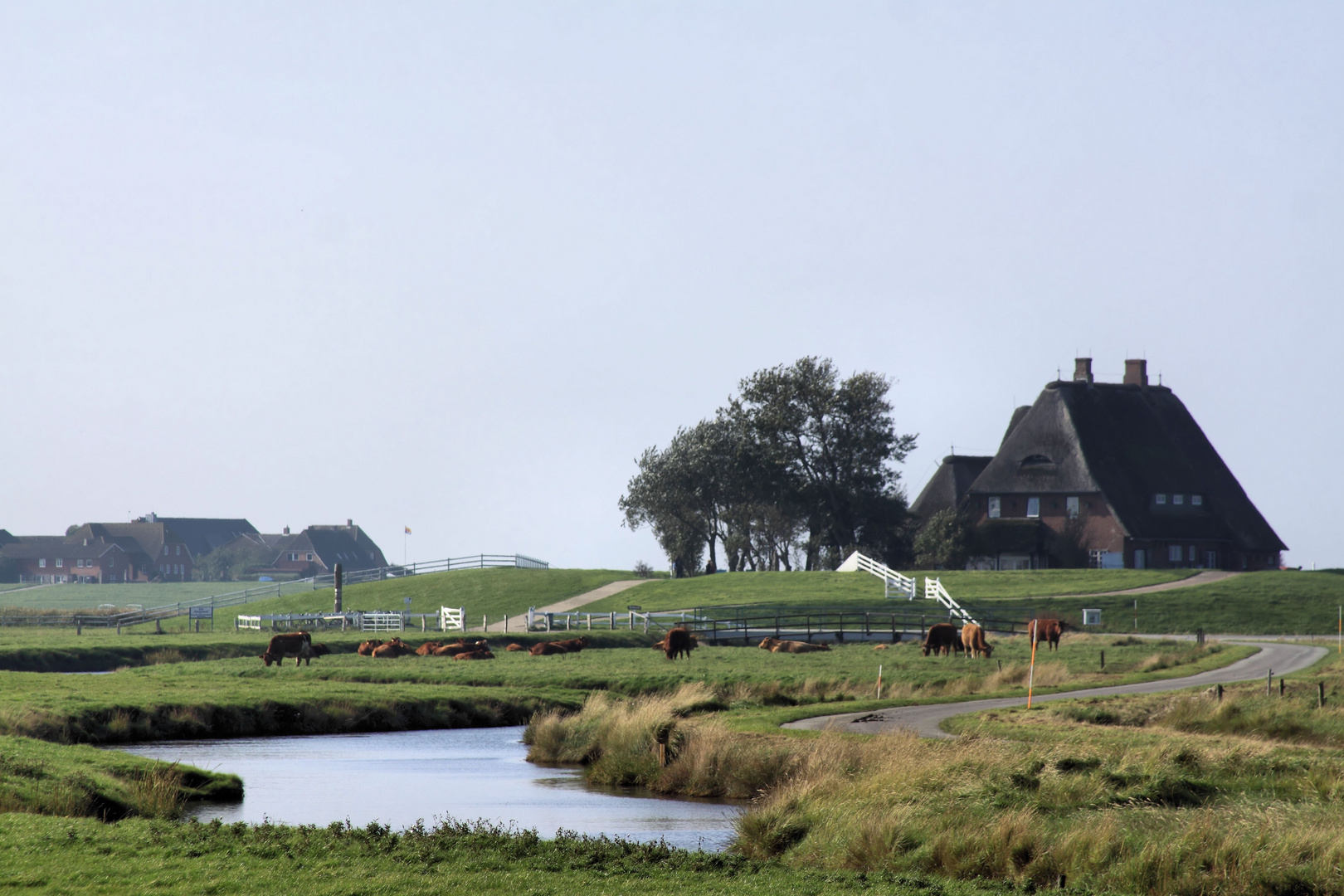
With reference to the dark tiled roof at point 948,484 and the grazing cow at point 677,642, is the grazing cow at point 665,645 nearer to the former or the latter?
the grazing cow at point 677,642

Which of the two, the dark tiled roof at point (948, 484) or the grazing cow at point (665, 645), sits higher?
the dark tiled roof at point (948, 484)

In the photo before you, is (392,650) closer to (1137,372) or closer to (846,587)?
(846,587)

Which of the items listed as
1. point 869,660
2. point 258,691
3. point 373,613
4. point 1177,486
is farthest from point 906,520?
point 258,691

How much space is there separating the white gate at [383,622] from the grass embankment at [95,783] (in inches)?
1570

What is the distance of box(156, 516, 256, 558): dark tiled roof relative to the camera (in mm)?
177000

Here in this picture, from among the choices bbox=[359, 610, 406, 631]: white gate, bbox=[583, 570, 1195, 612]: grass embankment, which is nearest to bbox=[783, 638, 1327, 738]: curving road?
bbox=[583, 570, 1195, 612]: grass embankment

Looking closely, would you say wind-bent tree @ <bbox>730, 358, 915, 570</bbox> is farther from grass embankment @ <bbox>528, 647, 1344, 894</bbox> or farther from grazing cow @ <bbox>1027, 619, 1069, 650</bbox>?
grass embankment @ <bbox>528, 647, 1344, 894</bbox>

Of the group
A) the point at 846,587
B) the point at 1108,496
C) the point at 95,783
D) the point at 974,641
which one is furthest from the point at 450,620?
the point at 95,783

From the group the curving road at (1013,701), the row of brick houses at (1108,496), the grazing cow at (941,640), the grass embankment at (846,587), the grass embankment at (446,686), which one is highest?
the row of brick houses at (1108,496)

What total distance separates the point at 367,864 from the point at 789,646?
3699 centimetres

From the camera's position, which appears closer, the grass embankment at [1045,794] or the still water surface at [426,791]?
the grass embankment at [1045,794]

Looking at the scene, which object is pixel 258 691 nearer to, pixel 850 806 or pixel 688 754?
pixel 688 754

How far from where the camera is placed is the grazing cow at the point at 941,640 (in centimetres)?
4859

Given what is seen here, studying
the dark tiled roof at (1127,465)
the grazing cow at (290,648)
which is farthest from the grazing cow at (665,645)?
the dark tiled roof at (1127,465)
